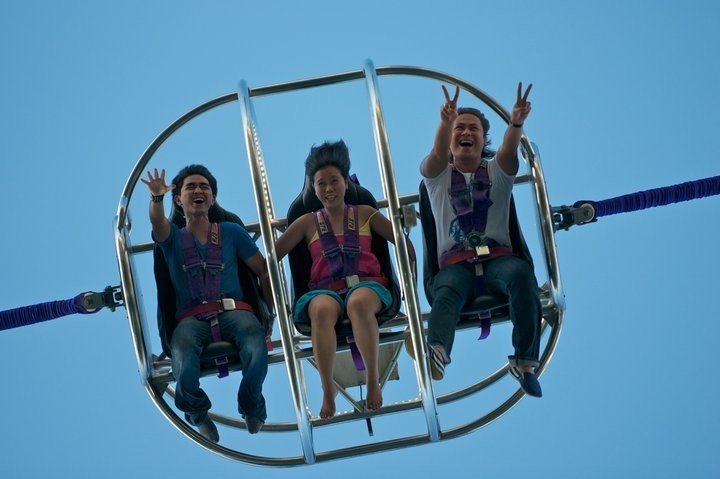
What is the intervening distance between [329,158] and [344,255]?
42 centimetres

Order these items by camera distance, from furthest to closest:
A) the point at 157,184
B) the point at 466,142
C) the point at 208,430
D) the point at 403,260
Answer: the point at 466,142, the point at 208,430, the point at 157,184, the point at 403,260

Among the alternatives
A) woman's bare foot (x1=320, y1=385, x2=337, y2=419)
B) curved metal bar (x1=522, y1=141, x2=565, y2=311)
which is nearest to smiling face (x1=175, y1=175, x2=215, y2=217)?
woman's bare foot (x1=320, y1=385, x2=337, y2=419)

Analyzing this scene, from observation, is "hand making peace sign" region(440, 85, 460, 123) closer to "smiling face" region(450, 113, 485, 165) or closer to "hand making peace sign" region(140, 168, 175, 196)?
"smiling face" region(450, 113, 485, 165)

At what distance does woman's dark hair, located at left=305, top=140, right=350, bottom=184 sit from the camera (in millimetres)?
6242

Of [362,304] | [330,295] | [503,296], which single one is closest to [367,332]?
[362,304]

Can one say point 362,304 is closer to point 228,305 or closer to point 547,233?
point 228,305

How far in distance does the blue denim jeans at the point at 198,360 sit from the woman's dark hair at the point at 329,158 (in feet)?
2.23

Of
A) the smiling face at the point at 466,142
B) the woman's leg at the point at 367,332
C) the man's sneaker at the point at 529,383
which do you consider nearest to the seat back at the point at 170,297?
the woman's leg at the point at 367,332

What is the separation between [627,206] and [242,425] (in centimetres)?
187

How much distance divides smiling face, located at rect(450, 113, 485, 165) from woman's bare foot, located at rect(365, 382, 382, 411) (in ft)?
3.10

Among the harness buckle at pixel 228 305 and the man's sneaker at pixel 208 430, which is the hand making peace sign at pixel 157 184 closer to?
the harness buckle at pixel 228 305

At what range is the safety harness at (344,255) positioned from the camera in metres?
5.98

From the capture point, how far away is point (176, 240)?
20.1 ft

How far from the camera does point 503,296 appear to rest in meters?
5.83
